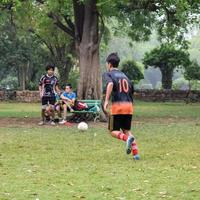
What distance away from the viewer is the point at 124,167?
9.15m

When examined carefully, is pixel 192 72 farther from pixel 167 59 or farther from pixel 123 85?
pixel 123 85

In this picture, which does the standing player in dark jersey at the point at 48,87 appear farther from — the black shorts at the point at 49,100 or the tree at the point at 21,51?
the tree at the point at 21,51

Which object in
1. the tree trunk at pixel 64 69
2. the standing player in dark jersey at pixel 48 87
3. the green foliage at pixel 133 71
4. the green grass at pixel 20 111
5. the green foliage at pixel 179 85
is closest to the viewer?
the standing player in dark jersey at pixel 48 87

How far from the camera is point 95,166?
9.30 m

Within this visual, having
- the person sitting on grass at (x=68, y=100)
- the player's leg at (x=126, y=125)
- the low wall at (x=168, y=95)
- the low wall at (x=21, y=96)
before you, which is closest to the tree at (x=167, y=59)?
the low wall at (x=168, y=95)

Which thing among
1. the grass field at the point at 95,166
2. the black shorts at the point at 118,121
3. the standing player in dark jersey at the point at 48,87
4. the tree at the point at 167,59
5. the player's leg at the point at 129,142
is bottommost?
the grass field at the point at 95,166

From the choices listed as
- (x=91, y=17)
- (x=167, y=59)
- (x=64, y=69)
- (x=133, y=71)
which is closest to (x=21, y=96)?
(x=64, y=69)

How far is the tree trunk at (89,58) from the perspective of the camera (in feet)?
66.2

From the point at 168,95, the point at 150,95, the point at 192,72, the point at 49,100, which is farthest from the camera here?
the point at 150,95

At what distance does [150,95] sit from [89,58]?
2039 centimetres

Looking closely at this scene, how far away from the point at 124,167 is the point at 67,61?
34.1 metres

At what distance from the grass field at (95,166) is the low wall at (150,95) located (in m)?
23.6

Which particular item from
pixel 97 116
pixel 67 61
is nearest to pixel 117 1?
pixel 97 116

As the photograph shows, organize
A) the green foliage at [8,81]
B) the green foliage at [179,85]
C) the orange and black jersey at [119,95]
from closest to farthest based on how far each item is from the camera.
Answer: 1. the orange and black jersey at [119,95]
2. the green foliage at [179,85]
3. the green foliage at [8,81]
